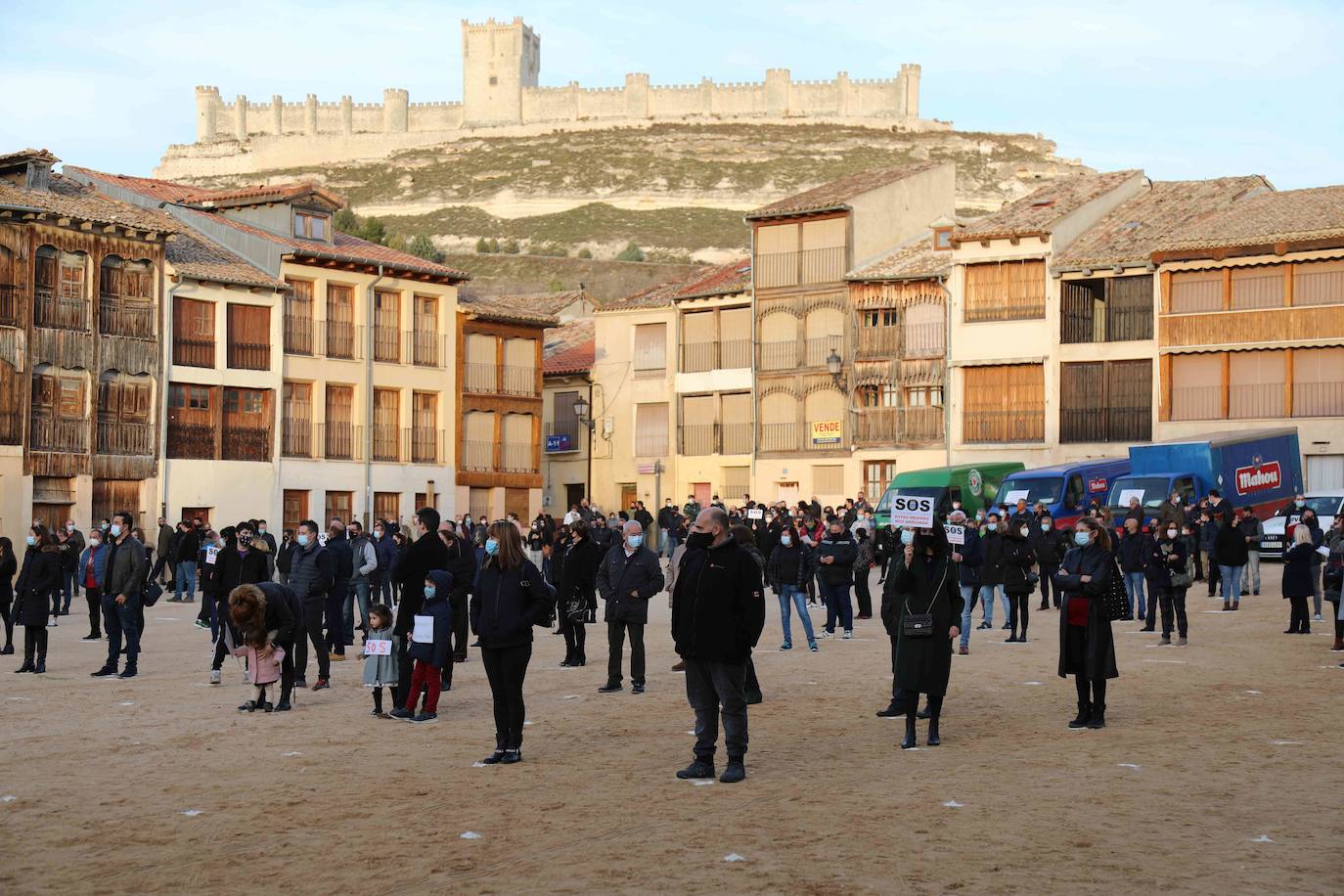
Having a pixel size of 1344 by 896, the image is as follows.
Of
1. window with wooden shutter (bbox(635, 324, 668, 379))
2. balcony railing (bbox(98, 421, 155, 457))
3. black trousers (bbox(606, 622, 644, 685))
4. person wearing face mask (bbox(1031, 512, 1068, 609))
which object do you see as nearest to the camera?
black trousers (bbox(606, 622, 644, 685))

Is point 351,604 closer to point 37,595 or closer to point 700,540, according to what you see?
point 37,595

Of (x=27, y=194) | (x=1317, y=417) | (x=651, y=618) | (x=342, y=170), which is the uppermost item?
(x=342, y=170)

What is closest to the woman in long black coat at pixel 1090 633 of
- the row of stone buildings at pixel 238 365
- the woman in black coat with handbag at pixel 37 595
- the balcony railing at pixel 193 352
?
the woman in black coat with handbag at pixel 37 595

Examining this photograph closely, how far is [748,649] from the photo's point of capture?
42.5 ft

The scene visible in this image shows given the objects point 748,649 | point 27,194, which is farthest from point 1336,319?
point 748,649

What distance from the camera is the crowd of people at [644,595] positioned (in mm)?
13023

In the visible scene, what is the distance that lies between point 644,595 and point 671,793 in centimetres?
591

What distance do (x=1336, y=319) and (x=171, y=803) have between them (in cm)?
4212

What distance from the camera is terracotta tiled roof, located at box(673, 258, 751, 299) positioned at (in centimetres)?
5809

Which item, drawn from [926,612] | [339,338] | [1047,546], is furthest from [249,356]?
[926,612]

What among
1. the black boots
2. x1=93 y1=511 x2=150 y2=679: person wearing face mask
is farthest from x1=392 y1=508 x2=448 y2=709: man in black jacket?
the black boots

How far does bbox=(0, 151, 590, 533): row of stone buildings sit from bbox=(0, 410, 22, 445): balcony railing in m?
0.03

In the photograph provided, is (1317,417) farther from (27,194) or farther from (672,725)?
(672,725)

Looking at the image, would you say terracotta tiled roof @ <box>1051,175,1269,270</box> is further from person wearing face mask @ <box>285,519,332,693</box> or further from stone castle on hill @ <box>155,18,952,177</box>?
stone castle on hill @ <box>155,18,952,177</box>
